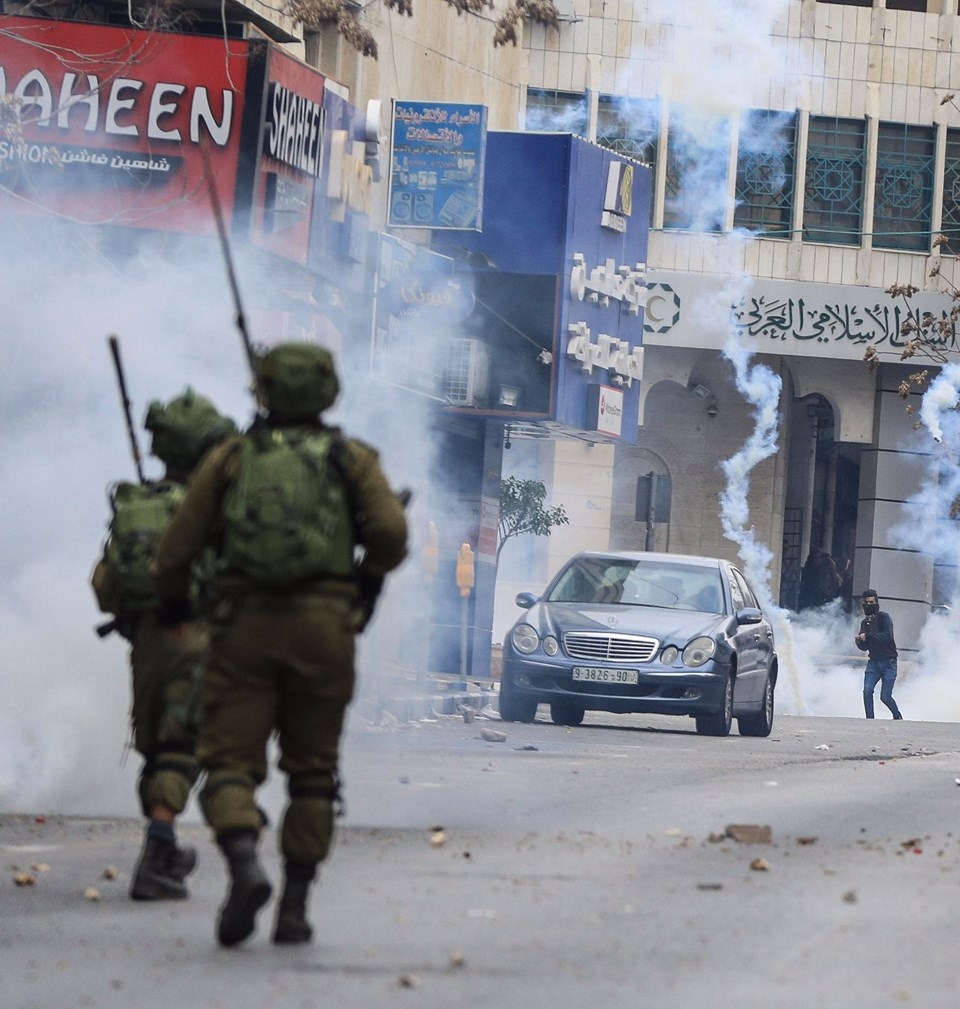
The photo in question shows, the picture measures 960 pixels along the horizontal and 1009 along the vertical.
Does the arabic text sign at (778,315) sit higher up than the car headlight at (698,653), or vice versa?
the arabic text sign at (778,315)

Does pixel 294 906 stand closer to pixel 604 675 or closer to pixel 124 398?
pixel 124 398

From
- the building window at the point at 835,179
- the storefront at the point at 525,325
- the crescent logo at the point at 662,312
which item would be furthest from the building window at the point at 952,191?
the storefront at the point at 525,325

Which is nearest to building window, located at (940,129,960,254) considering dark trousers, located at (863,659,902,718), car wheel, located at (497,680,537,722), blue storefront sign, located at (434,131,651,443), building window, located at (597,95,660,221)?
building window, located at (597,95,660,221)

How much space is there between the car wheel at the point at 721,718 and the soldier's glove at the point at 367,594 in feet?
39.1

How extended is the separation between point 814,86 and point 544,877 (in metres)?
32.1

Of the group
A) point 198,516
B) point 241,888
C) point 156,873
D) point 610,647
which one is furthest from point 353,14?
point 241,888

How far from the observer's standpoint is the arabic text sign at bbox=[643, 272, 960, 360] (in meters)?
37.6

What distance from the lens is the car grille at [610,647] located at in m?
17.9

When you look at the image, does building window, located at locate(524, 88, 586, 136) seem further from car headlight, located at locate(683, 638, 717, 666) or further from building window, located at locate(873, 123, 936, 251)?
car headlight, located at locate(683, 638, 717, 666)

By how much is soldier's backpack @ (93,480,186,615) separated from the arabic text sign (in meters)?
30.2

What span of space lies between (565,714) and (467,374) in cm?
942

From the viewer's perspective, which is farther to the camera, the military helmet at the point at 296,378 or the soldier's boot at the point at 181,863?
the soldier's boot at the point at 181,863

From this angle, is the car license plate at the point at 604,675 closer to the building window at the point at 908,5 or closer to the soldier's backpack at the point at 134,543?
the soldier's backpack at the point at 134,543

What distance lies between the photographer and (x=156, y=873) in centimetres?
710
